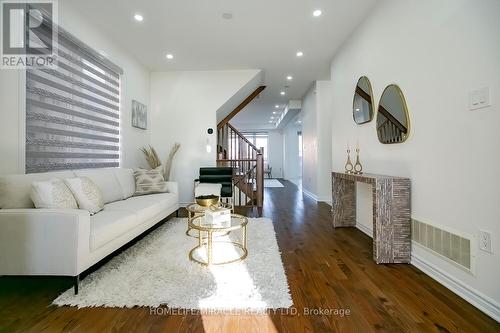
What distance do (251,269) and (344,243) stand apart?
53.4 inches

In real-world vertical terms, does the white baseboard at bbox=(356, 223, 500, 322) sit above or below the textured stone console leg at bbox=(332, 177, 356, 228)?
below

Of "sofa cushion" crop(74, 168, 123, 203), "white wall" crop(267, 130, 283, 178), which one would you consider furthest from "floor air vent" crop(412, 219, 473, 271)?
"white wall" crop(267, 130, 283, 178)

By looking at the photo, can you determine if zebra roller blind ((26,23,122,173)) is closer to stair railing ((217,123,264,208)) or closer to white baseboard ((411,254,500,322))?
stair railing ((217,123,264,208))

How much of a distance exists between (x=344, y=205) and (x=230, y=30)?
9.98ft

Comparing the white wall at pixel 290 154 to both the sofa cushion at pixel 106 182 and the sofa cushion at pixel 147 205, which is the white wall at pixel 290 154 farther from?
the sofa cushion at pixel 106 182

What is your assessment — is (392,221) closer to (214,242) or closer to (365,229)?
(365,229)

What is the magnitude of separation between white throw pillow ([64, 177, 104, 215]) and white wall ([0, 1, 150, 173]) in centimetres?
54

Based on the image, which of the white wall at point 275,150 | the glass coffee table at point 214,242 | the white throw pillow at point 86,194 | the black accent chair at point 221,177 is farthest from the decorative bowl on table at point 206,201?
the white wall at point 275,150

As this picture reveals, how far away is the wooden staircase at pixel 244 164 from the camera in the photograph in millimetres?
4605

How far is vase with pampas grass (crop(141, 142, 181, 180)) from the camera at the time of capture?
15.2 feet

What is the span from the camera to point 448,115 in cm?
183

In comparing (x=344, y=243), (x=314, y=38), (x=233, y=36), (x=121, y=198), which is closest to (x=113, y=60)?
(x=233, y=36)

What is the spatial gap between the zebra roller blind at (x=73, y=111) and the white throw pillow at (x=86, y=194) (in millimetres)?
587

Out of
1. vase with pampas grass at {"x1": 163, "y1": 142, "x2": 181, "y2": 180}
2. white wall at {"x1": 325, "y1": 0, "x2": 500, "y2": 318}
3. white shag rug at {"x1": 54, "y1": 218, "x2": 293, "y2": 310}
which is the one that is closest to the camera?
white wall at {"x1": 325, "y1": 0, "x2": 500, "y2": 318}
